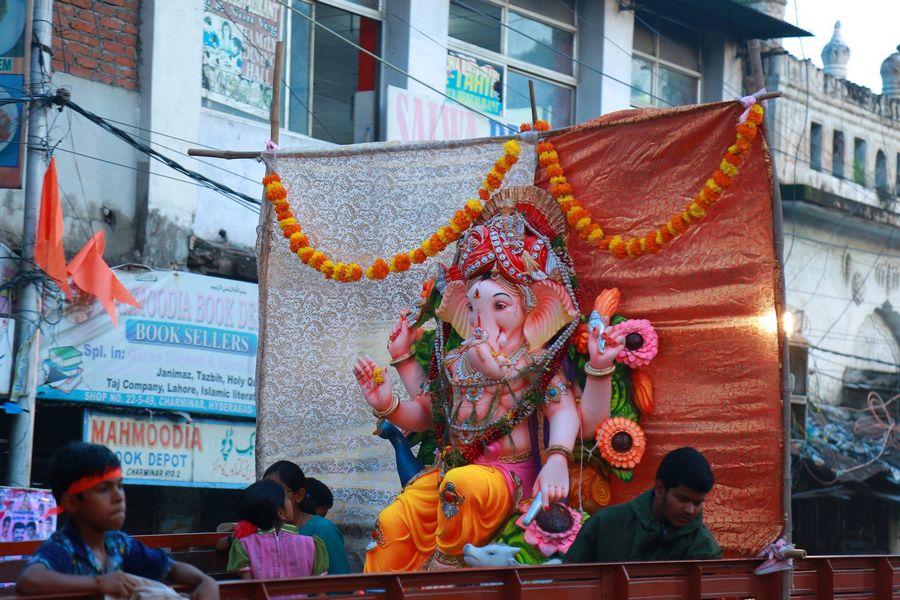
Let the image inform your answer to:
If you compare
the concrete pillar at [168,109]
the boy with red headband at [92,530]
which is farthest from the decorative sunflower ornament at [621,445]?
the concrete pillar at [168,109]

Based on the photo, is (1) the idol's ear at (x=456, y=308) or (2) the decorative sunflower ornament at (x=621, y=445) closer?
(2) the decorative sunflower ornament at (x=621, y=445)

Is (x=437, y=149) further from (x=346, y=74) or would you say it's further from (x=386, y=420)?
(x=346, y=74)

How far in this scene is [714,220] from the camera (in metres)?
6.30

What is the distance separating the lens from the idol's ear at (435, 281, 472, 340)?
6512 millimetres

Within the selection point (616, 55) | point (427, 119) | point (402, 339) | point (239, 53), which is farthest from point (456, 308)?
point (616, 55)

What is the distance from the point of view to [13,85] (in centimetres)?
988

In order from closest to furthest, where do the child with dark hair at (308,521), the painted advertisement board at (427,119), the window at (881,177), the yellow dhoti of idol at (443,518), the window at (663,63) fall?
the child with dark hair at (308,521), the yellow dhoti of idol at (443,518), the painted advertisement board at (427,119), the window at (663,63), the window at (881,177)

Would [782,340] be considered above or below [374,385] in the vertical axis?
above

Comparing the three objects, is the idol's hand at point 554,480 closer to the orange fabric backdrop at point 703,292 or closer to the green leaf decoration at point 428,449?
the orange fabric backdrop at point 703,292

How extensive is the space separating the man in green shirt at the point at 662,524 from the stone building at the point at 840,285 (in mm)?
12978

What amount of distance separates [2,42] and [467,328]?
5.18 m

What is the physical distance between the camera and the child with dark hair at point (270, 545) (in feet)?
16.2

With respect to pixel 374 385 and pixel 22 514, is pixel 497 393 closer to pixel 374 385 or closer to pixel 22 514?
pixel 374 385

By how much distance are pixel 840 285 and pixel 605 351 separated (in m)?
15.6
